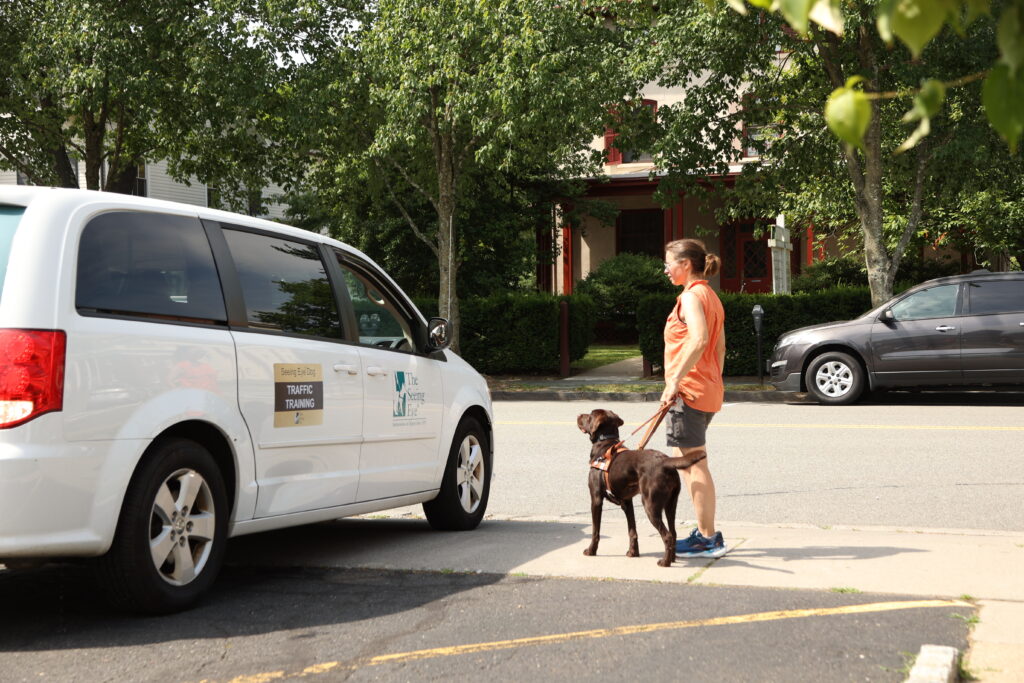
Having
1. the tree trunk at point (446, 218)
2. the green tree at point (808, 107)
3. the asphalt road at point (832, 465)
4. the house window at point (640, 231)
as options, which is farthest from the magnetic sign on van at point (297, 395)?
the house window at point (640, 231)

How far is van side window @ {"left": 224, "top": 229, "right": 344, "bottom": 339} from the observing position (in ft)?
19.2

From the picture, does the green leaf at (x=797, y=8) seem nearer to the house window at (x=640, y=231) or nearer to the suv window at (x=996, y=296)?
the suv window at (x=996, y=296)

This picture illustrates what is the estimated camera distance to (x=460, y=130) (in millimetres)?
21125

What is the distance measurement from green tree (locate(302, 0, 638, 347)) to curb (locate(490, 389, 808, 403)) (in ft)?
8.47

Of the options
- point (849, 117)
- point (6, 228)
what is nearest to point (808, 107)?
point (6, 228)

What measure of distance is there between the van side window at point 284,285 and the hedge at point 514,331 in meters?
16.1

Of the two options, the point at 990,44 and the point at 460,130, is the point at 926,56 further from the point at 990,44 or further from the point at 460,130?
the point at 460,130

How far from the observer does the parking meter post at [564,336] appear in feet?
73.6

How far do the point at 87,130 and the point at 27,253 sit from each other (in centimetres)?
2043

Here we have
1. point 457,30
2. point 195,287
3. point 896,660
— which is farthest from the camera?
point 457,30

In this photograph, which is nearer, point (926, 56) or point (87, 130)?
point (926, 56)

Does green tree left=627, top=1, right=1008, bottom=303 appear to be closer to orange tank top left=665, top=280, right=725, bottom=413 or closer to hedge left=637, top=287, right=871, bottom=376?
hedge left=637, top=287, right=871, bottom=376

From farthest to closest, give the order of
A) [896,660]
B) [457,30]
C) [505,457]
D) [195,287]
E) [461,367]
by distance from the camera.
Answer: [457,30] → [505,457] → [461,367] → [195,287] → [896,660]

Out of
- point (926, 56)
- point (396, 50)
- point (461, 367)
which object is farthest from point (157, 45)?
point (461, 367)
